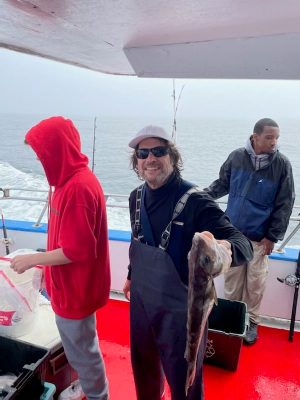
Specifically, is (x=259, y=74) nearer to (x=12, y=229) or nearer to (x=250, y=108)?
(x=12, y=229)

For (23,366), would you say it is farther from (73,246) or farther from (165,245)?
(165,245)

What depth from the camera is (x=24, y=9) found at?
1.52 m


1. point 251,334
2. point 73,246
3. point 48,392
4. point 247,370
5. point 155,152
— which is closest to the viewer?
point 73,246

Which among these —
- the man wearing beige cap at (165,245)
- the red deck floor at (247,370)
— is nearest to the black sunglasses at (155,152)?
the man wearing beige cap at (165,245)

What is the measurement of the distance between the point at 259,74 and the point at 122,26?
84 cm

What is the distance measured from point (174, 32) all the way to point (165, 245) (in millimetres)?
1124

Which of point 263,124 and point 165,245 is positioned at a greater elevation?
point 263,124

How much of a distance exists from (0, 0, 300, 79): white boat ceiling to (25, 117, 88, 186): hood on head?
542 mm

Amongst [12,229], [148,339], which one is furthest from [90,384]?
[12,229]

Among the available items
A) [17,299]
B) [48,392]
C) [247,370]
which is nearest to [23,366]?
[48,392]

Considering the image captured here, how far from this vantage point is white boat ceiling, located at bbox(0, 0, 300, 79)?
4.45 ft

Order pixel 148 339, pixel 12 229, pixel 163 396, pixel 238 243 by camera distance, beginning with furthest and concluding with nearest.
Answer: pixel 12 229, pixel 163 396, pixel 148 339, pixel 238 243

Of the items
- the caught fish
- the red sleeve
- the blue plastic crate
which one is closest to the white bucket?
the blue plastic crate

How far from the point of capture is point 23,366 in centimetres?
186
